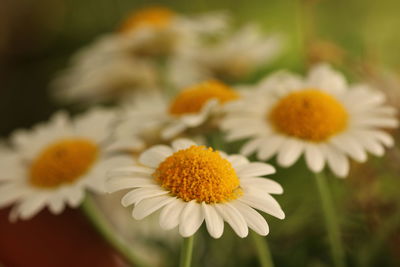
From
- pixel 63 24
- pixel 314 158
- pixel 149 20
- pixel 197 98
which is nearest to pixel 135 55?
pixel 149 20

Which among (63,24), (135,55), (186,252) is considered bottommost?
(186,252)

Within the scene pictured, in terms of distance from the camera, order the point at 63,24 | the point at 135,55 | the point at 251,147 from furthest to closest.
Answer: the point at 63,24
the point at 135,55
the point at 251,147

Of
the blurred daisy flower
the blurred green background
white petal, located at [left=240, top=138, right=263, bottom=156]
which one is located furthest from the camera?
the blurred green background

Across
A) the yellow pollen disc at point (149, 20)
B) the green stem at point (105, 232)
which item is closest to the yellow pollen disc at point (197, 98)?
the green stem at point (105, 232)

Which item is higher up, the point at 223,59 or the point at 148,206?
the point at 223,59

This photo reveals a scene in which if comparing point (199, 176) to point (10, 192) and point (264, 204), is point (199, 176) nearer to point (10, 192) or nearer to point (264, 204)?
point (264, 204)

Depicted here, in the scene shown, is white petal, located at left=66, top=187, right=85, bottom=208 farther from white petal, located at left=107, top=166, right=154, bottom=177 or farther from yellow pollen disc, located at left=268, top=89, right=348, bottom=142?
yellow pollen disc, located at left=268, top=89, right=348, bottom=142

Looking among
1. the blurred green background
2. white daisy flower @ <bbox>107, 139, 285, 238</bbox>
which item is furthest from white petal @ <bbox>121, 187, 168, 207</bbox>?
the blurred green background
